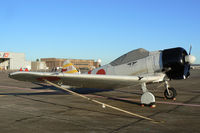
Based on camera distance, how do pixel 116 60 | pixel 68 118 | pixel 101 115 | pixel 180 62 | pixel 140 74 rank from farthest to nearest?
pixel 116 60, pixel 140 74, pixel 180 62, pixel 101 115, pixel 68 118

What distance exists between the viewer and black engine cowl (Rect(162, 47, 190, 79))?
25.8 ft

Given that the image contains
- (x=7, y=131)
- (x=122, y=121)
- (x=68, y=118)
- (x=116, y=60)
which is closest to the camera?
(x=7, y=131)

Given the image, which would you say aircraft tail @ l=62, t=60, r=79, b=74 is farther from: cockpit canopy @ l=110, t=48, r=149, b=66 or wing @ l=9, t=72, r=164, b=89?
wing @ l=9, t=72, r=164, b=89

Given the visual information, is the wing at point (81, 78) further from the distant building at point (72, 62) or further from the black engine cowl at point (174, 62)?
the distant building at point (72, 62)

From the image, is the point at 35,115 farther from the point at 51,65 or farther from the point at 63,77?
the point at 51,65

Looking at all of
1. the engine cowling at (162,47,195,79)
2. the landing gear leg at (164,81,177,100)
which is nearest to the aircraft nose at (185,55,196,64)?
the engine cowling at (162,47,195,79)

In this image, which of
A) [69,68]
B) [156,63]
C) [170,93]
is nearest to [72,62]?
[69,68]

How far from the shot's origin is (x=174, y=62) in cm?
786

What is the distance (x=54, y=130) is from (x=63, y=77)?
2563 mm

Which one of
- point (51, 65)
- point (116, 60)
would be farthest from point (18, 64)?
point (116, 60)

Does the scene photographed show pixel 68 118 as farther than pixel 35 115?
No

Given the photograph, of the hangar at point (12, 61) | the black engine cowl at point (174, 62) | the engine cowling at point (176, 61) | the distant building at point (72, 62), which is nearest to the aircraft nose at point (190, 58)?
the engine cowling at point (176, 61)

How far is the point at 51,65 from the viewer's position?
141 meters

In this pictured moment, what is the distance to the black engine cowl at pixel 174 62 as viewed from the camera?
7859mm
